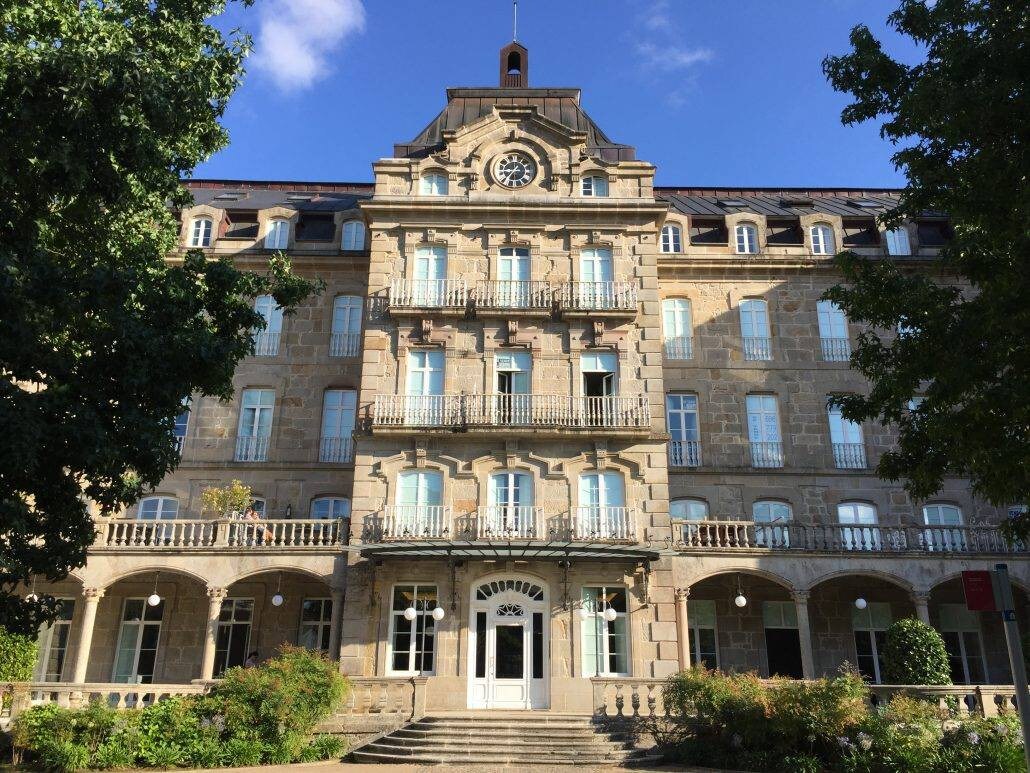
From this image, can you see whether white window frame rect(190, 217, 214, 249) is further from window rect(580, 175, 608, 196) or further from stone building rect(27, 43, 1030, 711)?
window rect(580, 175, 608, 196)

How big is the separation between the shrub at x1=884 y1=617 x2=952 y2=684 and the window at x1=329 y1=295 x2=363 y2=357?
16.5 meters

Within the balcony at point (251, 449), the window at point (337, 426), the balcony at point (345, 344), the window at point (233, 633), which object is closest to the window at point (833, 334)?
the balcony at point (345, 344)

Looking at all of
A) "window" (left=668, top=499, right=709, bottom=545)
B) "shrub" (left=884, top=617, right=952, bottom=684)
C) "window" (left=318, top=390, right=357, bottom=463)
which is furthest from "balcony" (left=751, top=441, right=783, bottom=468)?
"window" (left=318, top=390, right=357, bottom=463)

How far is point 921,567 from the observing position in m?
21.5

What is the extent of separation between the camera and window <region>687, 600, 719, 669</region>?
23000 millimetres

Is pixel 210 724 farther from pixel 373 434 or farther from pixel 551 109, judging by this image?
pixel 551 109

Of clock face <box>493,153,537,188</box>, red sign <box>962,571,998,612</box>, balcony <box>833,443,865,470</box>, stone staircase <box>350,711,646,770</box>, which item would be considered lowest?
stone staircase <box>350,711,646,770</box>

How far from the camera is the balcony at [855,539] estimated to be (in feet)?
71.0

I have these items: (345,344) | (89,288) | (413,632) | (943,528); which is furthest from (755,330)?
(89,288)

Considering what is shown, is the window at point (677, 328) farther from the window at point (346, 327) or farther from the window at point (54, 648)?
the window at point (54, 648)

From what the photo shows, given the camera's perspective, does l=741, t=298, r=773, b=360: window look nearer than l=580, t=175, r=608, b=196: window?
No

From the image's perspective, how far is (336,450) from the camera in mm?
24656

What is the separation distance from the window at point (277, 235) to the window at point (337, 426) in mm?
5378

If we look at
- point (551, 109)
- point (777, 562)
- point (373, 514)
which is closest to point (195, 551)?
point (373, 514)
